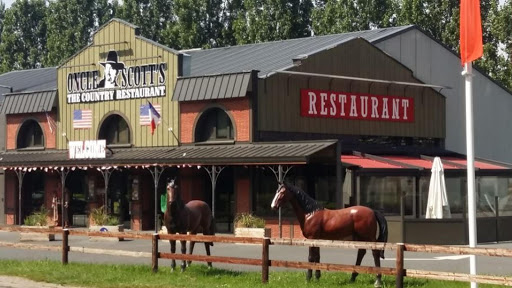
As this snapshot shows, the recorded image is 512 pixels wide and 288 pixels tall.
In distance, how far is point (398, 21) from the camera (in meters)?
65.9

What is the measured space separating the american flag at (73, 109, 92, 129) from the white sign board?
1773 millimetres

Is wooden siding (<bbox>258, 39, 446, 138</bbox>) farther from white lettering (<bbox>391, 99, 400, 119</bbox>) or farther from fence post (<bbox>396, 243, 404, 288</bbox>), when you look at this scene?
fence post (<bbox>396, 243, 404, 288</bbox>)

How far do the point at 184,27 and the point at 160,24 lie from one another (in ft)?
27.5

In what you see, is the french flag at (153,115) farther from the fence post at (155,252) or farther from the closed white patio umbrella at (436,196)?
the fence post at (155,252)

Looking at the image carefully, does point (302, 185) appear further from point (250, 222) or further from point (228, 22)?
point (228, 22)

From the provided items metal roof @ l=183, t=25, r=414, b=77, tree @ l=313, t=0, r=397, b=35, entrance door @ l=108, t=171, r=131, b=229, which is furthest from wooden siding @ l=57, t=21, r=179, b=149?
tree @ l=313, t=0, r=397, b=35

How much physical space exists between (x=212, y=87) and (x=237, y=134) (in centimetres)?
196

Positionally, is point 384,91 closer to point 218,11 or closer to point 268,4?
point 268,4

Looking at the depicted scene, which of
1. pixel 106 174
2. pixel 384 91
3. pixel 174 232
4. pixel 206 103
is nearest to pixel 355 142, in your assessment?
pixel 384 91

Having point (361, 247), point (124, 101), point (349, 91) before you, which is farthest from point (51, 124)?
point (361, 247)

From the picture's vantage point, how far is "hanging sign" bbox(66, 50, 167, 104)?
4116 cm

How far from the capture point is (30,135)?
153 feet

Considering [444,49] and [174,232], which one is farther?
[444,49]

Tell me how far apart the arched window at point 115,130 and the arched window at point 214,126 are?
4.08 m
